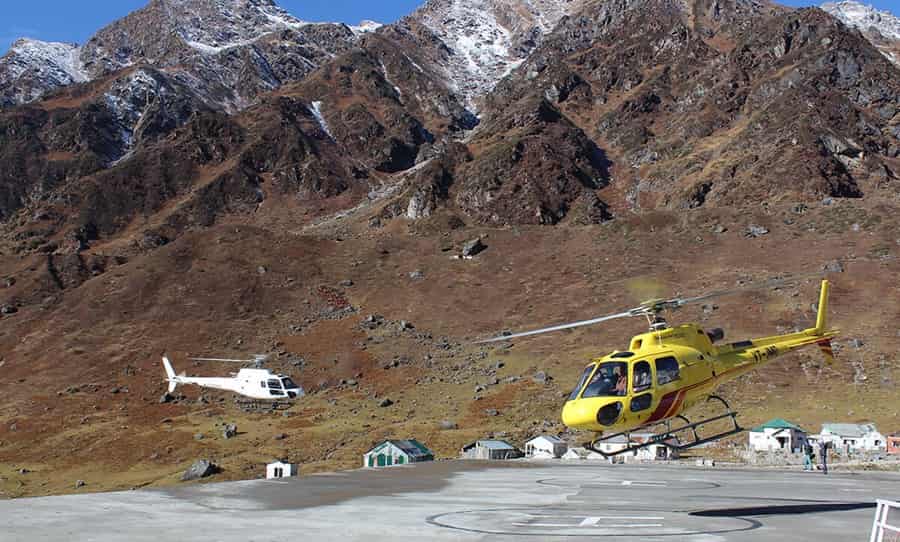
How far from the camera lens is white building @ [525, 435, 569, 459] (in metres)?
51.1

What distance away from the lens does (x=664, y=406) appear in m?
19.8

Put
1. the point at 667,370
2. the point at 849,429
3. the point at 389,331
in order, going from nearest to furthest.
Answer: the point at 667,370, the point at 849,429, the point at 389,331

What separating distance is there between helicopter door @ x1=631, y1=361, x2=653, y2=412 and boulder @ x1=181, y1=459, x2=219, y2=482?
3894cm

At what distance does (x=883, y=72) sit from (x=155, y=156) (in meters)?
152

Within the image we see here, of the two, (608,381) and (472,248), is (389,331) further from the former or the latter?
(608,381)

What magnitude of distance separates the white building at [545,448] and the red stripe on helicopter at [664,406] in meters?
31.6

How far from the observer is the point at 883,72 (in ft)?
512

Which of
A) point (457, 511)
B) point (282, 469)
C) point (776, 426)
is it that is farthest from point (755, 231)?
point (457, 511)

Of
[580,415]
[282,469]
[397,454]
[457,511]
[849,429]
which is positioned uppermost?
[580,415]

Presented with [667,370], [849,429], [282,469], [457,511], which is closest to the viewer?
[457,511]

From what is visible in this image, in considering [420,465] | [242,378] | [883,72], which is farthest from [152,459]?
[883,72]

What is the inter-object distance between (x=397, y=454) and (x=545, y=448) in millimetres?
10085

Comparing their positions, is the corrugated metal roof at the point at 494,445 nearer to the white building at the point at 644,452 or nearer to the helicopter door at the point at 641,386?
the white building at the point at 644,452

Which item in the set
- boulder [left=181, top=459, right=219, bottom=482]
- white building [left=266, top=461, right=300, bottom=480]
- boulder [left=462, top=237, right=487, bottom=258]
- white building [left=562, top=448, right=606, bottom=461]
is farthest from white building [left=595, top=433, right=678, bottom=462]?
boulder [left=462, top=237, right=487, bottom=258]
